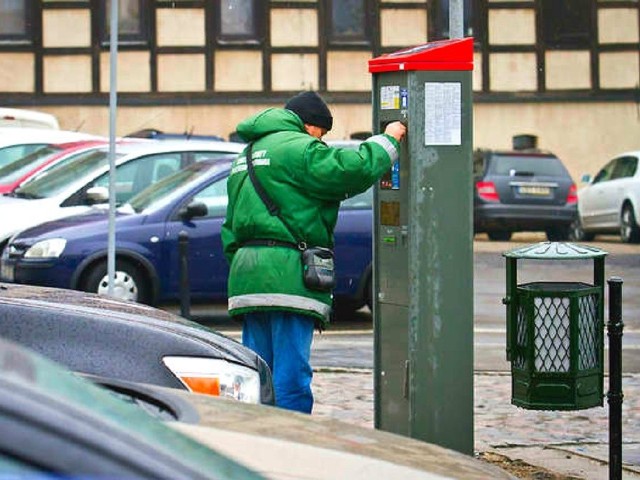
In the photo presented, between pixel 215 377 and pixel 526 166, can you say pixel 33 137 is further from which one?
pixel 215 377

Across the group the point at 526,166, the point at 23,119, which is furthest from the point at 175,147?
the point at 526,166

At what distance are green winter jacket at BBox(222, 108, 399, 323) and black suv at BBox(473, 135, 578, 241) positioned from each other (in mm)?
19854

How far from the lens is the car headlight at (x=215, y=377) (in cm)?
618

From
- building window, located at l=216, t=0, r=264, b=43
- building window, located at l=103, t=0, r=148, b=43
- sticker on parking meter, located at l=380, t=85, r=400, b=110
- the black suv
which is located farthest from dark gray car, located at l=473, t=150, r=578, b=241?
sticker on parking meter, located at l=380, t=85, r=400, b=110

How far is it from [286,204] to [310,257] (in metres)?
0.26

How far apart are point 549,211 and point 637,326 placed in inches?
489

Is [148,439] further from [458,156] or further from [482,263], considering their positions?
[482,263]

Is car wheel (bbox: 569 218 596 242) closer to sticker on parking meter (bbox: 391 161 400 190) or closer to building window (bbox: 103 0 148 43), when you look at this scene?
building window (bbox: 103 0 148 43)

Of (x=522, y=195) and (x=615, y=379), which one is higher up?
(x=615, y=379)

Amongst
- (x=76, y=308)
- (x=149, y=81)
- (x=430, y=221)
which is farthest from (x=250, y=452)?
(x=149, y=81)

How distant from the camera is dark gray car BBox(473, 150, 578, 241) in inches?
1093

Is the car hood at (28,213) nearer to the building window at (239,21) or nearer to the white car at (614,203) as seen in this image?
the white car at (614,203)

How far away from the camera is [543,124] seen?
3638 centimetres

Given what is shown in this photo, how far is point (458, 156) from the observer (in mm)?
8094
